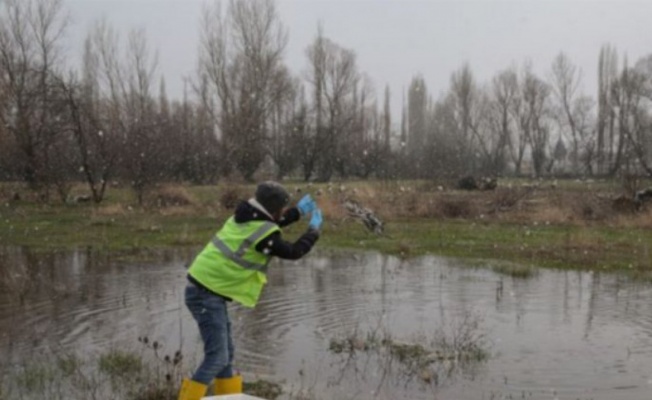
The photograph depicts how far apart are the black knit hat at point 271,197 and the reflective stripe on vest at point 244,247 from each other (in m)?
0.15

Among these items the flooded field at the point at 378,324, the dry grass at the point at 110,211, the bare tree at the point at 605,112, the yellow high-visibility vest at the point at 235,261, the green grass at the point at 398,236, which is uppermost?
the bare tree at the point at 605,112

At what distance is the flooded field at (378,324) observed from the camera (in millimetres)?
7145

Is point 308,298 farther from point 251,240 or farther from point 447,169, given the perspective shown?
point 447,169

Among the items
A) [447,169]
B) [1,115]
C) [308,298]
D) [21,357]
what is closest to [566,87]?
[447,169]

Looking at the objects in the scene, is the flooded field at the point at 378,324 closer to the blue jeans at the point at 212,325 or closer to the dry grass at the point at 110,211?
the blue jeans at the point at 212,325

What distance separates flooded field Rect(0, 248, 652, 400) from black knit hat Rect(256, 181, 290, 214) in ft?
6.35

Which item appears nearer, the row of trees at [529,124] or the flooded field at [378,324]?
the flooded field at [378,324]

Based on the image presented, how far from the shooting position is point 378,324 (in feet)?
29.5

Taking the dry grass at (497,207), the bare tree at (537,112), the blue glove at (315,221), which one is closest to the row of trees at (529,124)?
the bare tree at (537,112)

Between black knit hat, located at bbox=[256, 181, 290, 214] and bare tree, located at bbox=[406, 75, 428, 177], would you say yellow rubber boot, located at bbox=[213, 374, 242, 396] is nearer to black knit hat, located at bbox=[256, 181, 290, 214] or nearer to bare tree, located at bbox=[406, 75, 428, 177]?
black knit hat, located at bbox=[256, 181, 290, 214]

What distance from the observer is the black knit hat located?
544 cm

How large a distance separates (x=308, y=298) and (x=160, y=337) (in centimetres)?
302

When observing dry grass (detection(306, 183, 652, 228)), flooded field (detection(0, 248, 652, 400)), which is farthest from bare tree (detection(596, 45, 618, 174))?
flooded field (detection(0, 248, 652, 400))

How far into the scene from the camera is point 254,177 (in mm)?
48375
